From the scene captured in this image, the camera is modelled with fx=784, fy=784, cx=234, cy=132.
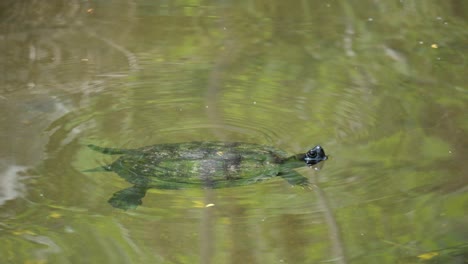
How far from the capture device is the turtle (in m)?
3.66

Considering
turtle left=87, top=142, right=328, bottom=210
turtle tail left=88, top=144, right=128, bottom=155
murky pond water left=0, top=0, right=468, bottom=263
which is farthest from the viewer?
turtle tail left=88, top=144, right=128, bottom=155

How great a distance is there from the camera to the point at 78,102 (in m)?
4.64

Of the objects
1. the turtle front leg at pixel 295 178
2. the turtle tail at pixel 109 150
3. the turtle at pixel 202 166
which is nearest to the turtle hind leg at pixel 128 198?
the turtle at pixel 202 166

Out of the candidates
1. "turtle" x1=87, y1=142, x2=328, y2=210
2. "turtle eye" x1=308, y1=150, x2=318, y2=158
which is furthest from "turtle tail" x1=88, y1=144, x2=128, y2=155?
"turtle eye" x1=308, y1=150, x2=318, y2=158

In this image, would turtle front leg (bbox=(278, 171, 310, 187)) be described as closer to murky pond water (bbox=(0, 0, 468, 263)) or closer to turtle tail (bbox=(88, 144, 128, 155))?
murky pond water (bbox=(0, 0, 468, 263))

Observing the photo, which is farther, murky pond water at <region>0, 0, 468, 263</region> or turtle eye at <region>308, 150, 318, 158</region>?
turtle eye at <region>308, 150, 318, 158</region>

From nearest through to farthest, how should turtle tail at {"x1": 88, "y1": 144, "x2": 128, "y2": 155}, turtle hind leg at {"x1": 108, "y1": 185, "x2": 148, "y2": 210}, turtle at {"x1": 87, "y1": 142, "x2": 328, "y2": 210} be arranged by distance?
turtle hind leg at {"x1": 108, "y1": 185, "x2": 148, "y2": 210} < turtle at {"x1": 87, "y1": 142, "x2": 328, "y2": 210} < turtle tail at {"x1": 88, "y1": 144, "x2": 128, "y2": 155}

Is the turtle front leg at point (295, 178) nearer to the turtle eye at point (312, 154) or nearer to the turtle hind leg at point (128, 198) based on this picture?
the turtle eye at point (312, 154)

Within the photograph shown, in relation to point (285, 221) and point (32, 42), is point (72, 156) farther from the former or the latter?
point (32, 42)

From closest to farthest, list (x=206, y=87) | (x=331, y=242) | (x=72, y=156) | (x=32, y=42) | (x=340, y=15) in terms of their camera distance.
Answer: (x=331, y=242) → (x=72, y=156) → (x=206, y=87) → (x=32, y=42) → (x=340, y=15)

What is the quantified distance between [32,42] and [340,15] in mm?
2342

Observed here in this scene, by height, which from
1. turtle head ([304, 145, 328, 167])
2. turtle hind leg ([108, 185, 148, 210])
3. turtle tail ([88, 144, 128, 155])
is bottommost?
turtle hind leg ([108, 185, 148, 210])

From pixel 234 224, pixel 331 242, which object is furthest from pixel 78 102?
pixel 331 242

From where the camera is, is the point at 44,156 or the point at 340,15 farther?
the point at 340,15
